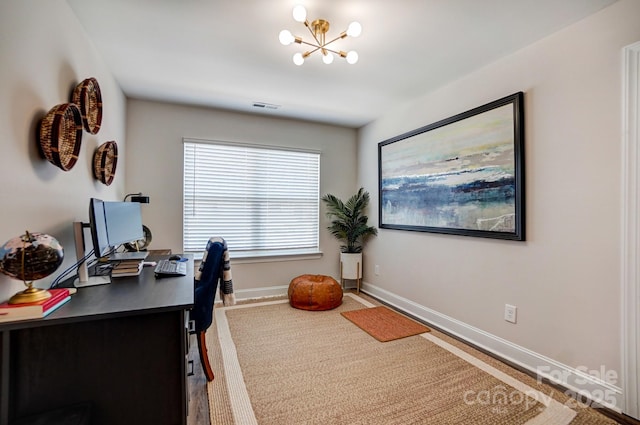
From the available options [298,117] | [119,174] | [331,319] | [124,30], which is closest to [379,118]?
[298,117]

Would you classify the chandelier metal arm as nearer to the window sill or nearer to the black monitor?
the black monitor

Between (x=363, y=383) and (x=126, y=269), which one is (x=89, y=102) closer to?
(x=126, y=269)

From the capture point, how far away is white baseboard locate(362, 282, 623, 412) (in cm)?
175

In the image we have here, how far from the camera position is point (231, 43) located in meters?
2.17

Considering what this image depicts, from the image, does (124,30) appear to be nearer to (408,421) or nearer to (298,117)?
(298,117)

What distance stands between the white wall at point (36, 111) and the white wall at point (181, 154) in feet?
3.96

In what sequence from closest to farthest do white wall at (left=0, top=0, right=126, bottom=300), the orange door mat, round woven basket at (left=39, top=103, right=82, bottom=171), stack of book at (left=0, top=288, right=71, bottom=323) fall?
stack of book at (left=0, top=288, right=71, bottom=323) < white wall at (left=0, top=0, right=126, bottom=300) < round woven basket at (left=39, top=103, right=82, bottom=171) < the orange door mat

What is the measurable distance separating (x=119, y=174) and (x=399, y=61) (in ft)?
9.56

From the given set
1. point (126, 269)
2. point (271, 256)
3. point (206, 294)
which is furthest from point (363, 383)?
point (271, 256)

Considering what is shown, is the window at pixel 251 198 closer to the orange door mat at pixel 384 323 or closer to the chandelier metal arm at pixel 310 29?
the orange door mat at pixel 384 323

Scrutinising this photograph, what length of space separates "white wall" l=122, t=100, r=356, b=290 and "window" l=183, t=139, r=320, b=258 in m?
0.11

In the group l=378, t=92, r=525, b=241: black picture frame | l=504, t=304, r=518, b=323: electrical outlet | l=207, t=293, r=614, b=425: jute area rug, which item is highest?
l=378, t=92, r=525, b=241: black picture frame

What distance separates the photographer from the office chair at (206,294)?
199 cm

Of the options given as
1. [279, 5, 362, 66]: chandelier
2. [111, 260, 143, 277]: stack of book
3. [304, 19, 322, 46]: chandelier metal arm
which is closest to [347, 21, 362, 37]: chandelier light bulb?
[279, 5, 362, 66]: chandelier
